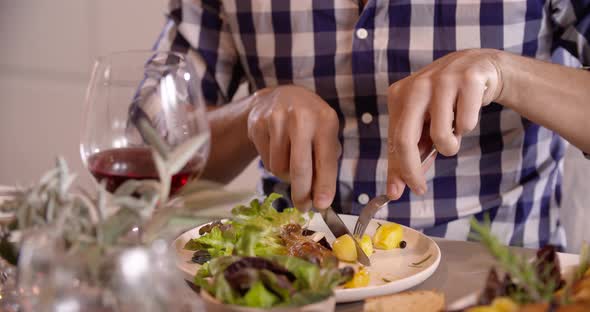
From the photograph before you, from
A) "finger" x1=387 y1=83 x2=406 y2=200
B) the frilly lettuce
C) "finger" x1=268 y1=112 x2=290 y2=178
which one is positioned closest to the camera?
the frilly lettuce

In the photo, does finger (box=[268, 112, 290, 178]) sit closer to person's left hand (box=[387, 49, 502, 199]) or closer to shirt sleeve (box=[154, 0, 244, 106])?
person's left hand (box=[387, 49, 502, 199])

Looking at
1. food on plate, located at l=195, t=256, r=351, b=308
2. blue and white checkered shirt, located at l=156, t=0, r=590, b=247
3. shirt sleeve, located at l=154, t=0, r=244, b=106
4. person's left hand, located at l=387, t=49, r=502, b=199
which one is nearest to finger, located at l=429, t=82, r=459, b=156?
person's left hand, located at l=387, t=49, r=502, b=199

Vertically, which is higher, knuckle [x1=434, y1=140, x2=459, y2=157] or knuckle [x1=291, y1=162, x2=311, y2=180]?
knuckle [x1=434, y1=140, x2=459, y2=157]

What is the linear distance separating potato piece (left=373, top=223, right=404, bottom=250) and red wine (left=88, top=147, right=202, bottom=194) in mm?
358

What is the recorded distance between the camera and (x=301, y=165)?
961 mm

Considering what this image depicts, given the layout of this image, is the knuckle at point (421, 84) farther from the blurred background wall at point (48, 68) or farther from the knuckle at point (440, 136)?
the blurred background wall at point (48, 68)

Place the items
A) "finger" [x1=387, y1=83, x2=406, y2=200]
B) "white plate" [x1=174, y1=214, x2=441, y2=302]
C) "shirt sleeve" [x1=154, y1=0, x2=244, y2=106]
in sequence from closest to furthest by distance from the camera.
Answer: "white plate" [x1=174, y1=214, x2=441, y2=302] < "finger" [x1=387, y1=83, x2=406, y2=200] < "shirt sleeve" [x1=154, y1=0, x2=244, y2=106]

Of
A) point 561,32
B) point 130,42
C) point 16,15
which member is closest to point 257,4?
point 561,32

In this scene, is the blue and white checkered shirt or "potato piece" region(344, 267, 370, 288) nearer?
"potato piece" region(344, 267, 370, 288)

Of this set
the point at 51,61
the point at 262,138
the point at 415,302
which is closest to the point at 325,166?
the point at 262,138

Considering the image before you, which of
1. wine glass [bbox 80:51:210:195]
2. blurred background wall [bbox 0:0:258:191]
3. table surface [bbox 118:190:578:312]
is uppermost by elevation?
wine glass [bbox 80:51:210:195]

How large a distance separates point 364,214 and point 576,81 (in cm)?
45

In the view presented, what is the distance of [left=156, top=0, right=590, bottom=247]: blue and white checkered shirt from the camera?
128 centimetres

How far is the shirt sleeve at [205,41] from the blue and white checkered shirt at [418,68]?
0.02 m
